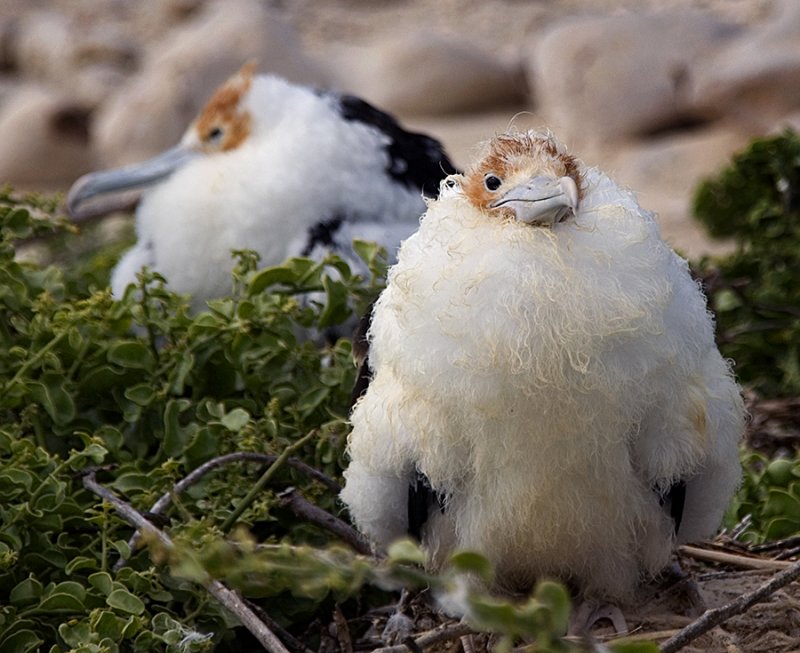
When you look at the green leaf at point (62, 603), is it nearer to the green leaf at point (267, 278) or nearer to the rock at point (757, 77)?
the green leaf at point (267, 278)

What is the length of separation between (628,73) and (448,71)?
1.59m

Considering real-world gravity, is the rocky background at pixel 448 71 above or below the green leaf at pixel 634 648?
above

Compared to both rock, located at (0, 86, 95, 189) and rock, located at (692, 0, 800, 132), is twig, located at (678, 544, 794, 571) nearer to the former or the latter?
rock, located at (692, 0, 800, 132)

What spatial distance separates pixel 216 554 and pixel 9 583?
3.59 ft

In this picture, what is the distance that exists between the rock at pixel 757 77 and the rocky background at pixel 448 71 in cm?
1

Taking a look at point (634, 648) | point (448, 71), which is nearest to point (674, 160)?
point (448, 71)

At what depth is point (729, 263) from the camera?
3871 mm

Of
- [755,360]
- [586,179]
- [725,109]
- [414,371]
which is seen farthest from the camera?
[725,109]

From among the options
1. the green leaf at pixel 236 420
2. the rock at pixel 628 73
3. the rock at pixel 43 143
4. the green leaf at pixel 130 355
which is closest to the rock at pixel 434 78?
the rock at pixel 628 73

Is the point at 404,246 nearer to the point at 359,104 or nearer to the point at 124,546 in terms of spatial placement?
the point at 124,546

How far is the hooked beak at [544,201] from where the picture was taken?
210cm

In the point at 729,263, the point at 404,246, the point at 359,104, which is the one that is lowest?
the point at 404,246

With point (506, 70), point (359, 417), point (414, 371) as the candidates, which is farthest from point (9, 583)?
point (506, 70)

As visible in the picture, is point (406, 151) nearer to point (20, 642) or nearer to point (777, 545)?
point (777, 545)
